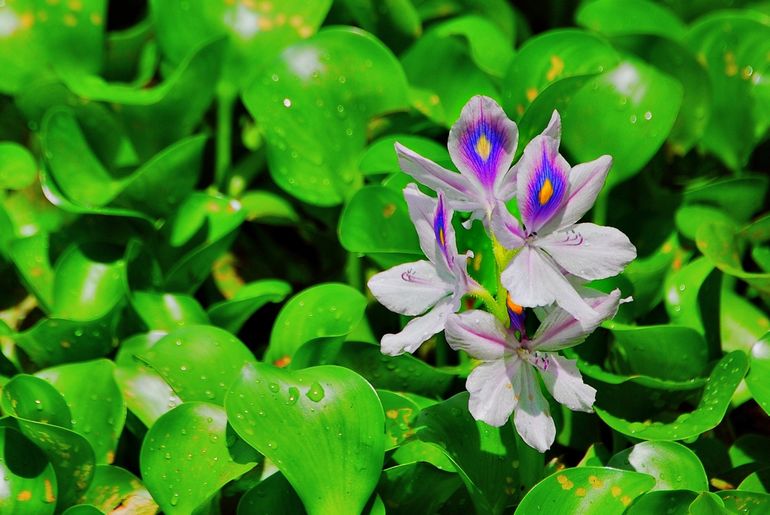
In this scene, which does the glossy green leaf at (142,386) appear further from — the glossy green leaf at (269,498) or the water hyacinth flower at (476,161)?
the water hyacinth flower at (476,161)

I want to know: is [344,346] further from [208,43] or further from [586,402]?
[208,43]

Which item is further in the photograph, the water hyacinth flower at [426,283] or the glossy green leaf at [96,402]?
the glossy green leaf at [96,402]

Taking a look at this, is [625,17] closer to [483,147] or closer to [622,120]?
[622,120]

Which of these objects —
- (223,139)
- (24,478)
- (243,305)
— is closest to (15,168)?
(223,139)

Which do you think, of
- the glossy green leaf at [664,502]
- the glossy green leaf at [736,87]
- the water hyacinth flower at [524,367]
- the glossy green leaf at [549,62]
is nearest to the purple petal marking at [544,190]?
the water hyacinth flower at [524,367]

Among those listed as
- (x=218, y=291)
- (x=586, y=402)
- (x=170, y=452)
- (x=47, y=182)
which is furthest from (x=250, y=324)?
(x=586, y=402)

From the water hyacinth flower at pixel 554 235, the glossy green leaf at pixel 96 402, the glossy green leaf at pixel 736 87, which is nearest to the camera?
the water hyacinth flower at pixel 554 235

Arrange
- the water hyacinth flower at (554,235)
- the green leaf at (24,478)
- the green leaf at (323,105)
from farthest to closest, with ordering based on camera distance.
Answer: the green leaf at (323,105)
the green leaf at (24,478)
the water hyacinth flower at (554,235)
